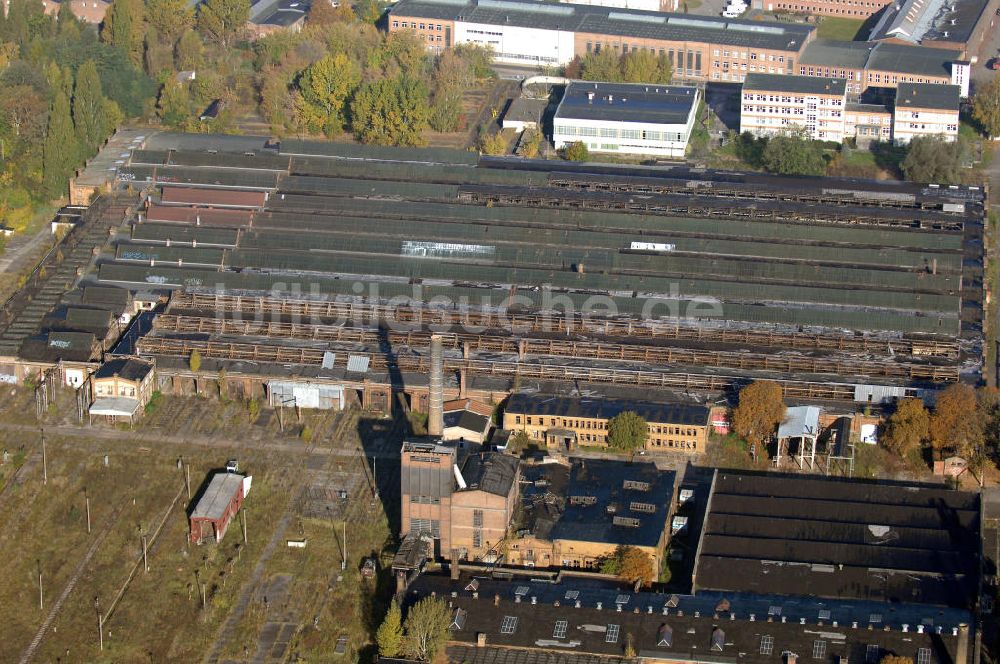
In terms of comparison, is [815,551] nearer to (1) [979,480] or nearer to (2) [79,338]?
(1) [979,480]

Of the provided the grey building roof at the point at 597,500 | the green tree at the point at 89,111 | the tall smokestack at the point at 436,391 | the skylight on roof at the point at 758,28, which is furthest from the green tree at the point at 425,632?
the skylight on roof at the point at 758,28

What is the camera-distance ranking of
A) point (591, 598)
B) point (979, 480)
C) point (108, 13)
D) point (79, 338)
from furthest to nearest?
point (108, 13) → point (79, 338) → point (979, 480) → point (591, 598)

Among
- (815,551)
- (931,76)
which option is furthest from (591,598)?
(931,76)

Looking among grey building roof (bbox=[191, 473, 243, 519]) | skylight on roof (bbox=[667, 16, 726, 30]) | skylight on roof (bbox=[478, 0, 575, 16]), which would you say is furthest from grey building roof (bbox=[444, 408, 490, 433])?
skylight on roof (bbox=[478, 0, 575, 16])

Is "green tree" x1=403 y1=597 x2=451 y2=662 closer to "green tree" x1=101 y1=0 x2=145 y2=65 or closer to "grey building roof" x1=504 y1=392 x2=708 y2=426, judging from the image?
"grey building roof" x1=504 y1=392 x2=708 y2=426

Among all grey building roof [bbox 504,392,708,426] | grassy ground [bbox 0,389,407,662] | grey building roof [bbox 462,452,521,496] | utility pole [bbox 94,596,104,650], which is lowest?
utility pole [bbox 94,596,104,650]

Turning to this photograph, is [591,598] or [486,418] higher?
[486,418]

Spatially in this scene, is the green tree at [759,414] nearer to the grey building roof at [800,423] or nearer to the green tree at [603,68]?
the grey building roof at [800,423]

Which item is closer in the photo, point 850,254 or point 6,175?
point 850,254
